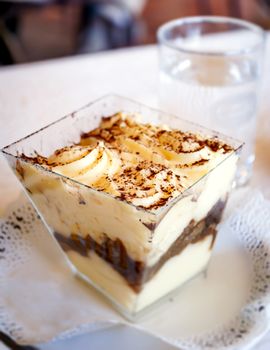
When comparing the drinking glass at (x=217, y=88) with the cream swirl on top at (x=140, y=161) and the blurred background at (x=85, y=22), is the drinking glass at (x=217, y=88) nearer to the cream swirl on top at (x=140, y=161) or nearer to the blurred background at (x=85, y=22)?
the cream swirl on top at (x=140, y=161)

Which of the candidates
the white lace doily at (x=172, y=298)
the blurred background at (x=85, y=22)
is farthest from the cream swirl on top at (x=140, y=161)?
the blurred background at (x=85, y=22)

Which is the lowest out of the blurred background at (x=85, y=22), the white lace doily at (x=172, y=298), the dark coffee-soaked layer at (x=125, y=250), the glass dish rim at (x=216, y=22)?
the blurred background at (x=85, y=22)

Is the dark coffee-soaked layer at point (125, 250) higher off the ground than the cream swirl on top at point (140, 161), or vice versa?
the cream swirl on top at point (140, 161)

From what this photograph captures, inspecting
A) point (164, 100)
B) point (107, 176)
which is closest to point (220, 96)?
point (164, 100)

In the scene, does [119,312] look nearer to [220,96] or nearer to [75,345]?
[75,345]

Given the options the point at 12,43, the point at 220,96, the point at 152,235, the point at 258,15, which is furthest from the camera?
the point at 258,15

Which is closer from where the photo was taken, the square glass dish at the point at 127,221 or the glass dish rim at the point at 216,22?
the square glass dish at the point at 127,221
